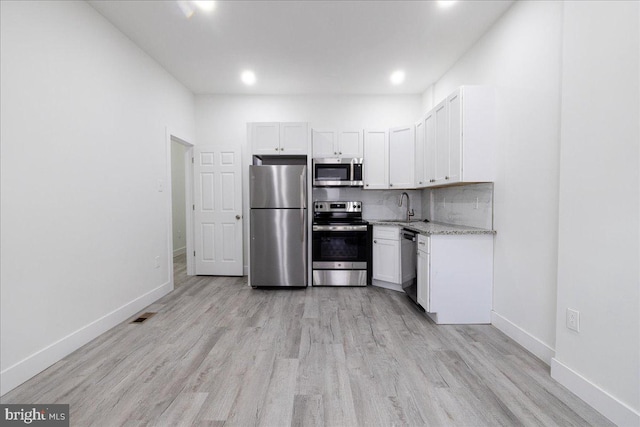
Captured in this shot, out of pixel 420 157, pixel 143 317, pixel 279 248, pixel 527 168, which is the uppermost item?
pixel 420 157

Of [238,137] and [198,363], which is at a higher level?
[238,137]

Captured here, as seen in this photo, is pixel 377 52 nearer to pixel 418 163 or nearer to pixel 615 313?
pixel 418 163

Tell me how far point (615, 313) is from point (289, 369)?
6.28 ft

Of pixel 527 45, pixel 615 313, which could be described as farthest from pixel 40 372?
pixel 527 45

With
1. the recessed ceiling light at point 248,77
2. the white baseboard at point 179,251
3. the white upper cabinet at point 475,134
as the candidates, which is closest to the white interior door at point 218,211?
the recessed ceiling light at point 248,77

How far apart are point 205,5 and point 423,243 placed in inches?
115

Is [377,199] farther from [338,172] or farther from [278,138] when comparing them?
[278,138]

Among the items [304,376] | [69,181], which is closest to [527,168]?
[304,376]

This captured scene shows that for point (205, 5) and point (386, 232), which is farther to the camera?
point (386, 232)

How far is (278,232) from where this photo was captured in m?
3.95

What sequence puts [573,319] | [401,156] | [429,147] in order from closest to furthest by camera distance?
1. [573,319]
2. [429,147]
3. [401,156]

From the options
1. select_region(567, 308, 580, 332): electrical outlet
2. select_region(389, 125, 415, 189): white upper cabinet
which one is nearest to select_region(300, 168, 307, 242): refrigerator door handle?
select_region(389, 125, 415, 189): white upper cabinet

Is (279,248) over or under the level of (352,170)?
under

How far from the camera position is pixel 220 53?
333 cm
